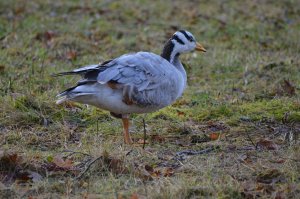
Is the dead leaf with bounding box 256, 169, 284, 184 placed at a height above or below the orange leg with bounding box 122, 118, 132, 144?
above

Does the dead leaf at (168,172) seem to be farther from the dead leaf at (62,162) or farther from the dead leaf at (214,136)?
the dead leaf at (214,136)

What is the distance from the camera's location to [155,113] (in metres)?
7.02

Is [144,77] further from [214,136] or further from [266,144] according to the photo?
[266,144]

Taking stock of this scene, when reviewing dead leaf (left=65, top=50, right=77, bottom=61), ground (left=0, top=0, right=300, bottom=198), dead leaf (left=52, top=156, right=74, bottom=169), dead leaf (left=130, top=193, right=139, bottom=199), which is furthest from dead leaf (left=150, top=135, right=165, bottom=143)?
dead leaf (left=65, top=50, right=77, bottom=61)

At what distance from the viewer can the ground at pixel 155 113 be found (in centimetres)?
489

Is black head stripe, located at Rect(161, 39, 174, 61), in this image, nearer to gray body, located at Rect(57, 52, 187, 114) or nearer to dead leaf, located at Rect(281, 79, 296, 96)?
gray body, located at Rect(57, 52, 187, 114)

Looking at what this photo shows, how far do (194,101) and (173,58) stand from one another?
988mm

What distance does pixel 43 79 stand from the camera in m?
7.93

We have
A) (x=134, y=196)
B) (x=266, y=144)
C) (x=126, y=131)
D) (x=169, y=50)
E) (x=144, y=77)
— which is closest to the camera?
(x=134, y=196)

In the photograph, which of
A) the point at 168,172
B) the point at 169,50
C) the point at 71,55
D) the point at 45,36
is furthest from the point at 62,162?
the point at 45,36

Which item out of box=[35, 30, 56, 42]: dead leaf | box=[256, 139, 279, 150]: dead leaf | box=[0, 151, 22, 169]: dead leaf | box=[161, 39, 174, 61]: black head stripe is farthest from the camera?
box=[35, 30, 56, 42]: dead leaf

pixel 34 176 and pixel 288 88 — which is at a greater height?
pixel 288 88

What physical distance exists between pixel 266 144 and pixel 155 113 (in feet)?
5.03

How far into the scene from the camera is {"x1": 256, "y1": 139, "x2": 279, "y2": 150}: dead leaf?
227 inches
